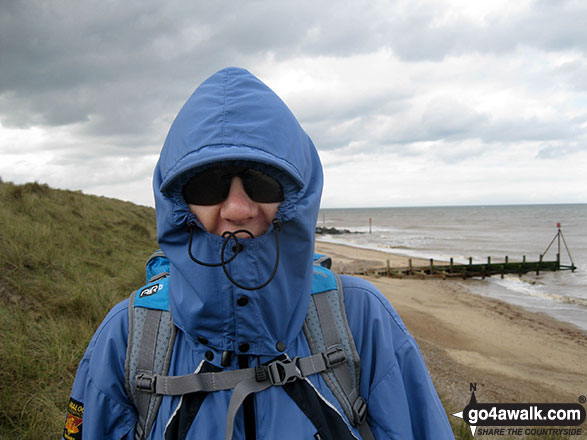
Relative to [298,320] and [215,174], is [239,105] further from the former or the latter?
[298,320]

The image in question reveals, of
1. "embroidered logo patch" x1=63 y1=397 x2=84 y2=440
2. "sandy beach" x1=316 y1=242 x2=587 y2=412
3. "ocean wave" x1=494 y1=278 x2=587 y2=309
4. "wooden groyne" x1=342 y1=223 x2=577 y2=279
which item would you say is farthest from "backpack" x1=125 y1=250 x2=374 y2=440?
"wooden groyne" x1=342 y1=223 x2=577 y2=279

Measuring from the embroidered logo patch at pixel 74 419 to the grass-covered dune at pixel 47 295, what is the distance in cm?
178

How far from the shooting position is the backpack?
1300mm

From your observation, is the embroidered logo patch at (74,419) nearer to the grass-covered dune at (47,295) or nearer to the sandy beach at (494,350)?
the grass-covered dune at (47,295)

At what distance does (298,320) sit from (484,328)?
11223 mm

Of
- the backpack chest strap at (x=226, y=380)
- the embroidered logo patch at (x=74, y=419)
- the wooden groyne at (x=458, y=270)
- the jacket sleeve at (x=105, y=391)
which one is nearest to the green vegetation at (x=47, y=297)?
the embroidered logo patch at (x=74, y=419)

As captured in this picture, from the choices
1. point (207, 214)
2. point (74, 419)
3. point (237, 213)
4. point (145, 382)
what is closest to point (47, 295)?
point (74, 419)

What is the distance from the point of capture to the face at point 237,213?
133cm

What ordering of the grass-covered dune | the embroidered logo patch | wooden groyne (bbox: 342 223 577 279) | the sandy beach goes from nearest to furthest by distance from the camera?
the embroidered logo patch, the grass-covered dune, the sandy beach, wooden groyne (bbox: 342 223 577 279)

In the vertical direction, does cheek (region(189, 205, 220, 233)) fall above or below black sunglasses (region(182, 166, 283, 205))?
below

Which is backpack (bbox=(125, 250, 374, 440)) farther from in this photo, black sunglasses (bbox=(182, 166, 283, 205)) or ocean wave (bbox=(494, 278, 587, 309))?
ocean wave (bbox=(494, 278, 587, 309))

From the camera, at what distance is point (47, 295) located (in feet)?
16.4

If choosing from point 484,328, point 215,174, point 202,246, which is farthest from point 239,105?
point 484,328

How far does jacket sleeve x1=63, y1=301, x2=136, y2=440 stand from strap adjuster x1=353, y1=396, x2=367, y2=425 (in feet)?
2.75
